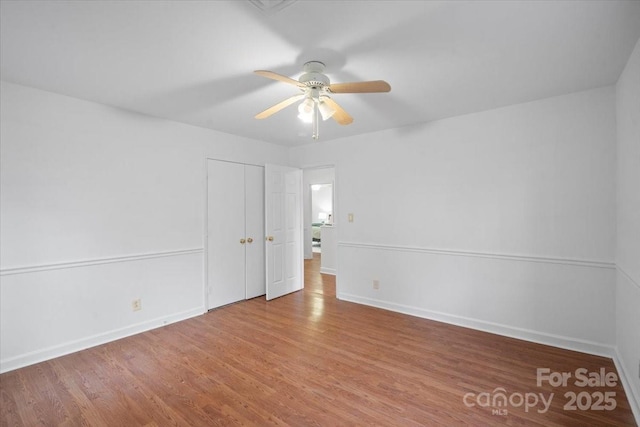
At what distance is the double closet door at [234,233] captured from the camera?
396cm

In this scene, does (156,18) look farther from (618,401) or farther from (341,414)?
(618,401)

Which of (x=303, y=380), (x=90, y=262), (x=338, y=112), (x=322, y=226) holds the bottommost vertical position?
(x=303, y=380)

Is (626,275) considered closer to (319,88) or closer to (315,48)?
(319,88)

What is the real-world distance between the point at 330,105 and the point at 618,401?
299cm

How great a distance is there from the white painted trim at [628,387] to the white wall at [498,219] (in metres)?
0.16

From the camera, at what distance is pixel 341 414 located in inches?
75.7

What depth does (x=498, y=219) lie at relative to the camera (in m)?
3.14

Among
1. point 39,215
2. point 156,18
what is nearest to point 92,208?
point 39,215

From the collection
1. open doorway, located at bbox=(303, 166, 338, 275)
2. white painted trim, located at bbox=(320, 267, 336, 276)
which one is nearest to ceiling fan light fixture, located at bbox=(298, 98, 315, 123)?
open doorway, located at bbox=(303, 166, 338, 275)

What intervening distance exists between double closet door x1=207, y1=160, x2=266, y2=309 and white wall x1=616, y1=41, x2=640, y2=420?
4.05 metres

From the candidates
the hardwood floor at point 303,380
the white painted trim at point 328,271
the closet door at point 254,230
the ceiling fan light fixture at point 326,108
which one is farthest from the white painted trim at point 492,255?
the ceiling fan light fixture at point 326,108

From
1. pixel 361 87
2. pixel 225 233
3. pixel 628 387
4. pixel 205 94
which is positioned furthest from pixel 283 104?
pixel 628 387

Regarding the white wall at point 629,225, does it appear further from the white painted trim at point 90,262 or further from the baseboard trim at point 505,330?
the white painted trim at point 90,262

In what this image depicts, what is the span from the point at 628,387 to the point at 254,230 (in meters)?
4.17
